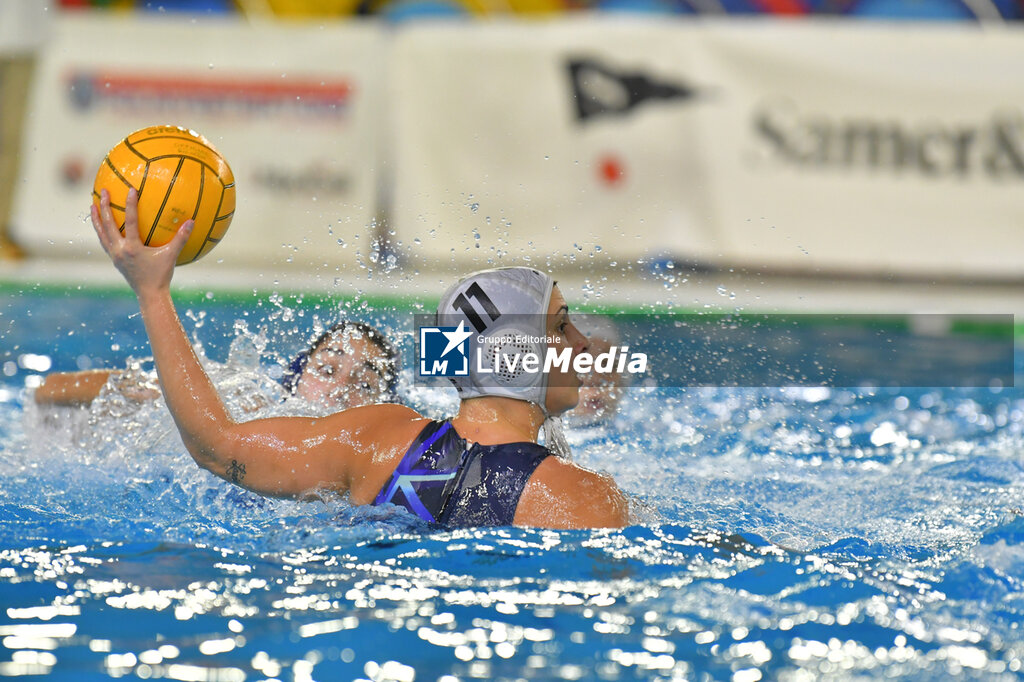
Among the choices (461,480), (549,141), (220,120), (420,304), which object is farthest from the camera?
(549,141)

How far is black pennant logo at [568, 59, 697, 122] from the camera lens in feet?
26.8

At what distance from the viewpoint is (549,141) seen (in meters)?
8.22

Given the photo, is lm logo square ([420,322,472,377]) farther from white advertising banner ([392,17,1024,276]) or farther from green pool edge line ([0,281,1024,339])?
white advertising banner ([392,17,1024,276])

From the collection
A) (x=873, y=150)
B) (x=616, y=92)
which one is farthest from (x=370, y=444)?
(x=873, y=150)

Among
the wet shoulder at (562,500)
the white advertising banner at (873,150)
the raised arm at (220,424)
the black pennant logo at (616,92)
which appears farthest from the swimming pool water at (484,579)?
the black pennant logo at (616,92)

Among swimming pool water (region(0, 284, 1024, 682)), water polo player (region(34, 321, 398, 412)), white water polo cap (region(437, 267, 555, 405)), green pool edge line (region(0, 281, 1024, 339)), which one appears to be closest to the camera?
swimming pool water (region(0, 284, 1024, 682))

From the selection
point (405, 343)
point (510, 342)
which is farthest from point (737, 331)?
point (510, 342)

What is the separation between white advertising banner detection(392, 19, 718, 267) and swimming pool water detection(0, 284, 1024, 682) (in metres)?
4.37

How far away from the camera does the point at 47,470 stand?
3.40m

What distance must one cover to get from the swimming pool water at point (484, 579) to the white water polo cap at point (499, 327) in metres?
0.37

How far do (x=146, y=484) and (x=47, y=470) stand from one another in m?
0.40

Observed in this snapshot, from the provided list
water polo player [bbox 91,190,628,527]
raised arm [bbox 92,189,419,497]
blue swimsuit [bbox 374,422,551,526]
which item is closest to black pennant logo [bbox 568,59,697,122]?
water polo player [bbox 91,190,628,527]

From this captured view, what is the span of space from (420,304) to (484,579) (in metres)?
4.68

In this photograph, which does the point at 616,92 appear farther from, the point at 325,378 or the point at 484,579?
the point at 484,579
